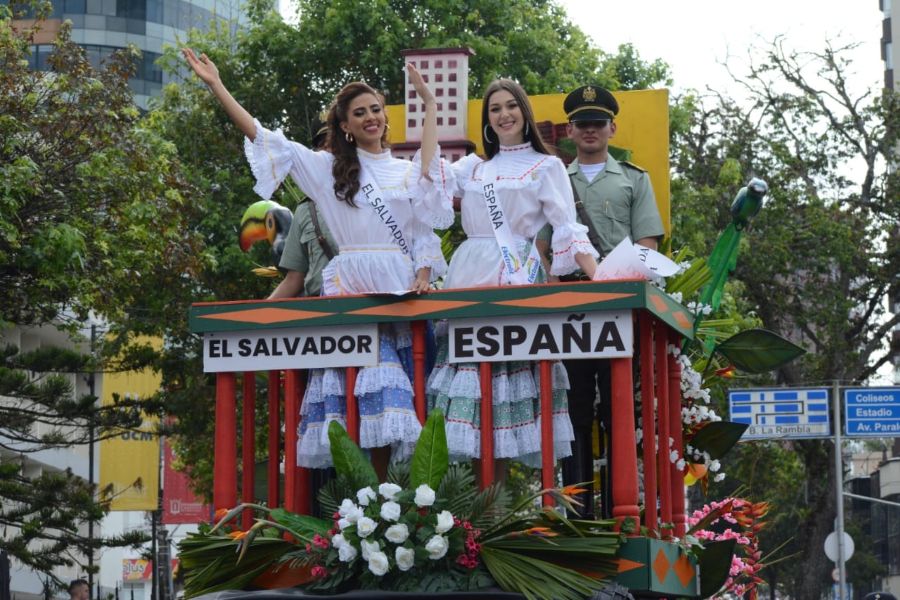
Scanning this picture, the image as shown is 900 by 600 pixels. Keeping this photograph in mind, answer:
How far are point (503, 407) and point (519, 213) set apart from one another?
3.31 ft

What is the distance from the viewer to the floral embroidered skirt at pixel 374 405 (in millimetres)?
6719

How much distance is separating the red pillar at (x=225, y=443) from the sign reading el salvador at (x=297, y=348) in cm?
10

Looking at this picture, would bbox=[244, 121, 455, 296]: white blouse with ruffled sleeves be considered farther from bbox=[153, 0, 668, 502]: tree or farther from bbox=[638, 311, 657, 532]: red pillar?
bbox=[153, 0, 668, 502]: tree

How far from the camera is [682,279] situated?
7.98 metres

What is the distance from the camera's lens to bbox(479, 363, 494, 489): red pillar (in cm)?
666

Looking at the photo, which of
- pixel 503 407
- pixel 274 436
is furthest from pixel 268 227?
pixel 503 407

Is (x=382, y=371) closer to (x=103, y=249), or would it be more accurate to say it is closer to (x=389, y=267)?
(x=389, y=267)

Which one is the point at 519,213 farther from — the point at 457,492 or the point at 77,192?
the point at 77,192

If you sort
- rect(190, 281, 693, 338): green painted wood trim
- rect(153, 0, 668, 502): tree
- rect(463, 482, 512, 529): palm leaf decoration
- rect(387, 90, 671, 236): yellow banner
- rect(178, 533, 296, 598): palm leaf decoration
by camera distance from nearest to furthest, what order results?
rect(463, 482, 512, 529): palm leaf decoration → rect(190, 281, 693, 338): green painted wood trim → rect(178, 533, 296, 598): palm leaf decoration → rect(387, 90, 671, 236): yellow banner → rect(153, 0, 668, 502): tree

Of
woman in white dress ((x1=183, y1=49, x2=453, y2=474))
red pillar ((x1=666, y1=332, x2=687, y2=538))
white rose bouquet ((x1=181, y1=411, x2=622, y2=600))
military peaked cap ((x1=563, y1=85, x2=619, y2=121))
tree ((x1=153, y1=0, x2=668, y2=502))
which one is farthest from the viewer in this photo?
tree ((x1=153, y1=0, x2=668, y2=502))

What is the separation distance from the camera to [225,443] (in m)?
7.02

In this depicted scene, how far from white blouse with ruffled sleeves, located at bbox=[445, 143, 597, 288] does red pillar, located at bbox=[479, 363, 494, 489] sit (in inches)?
27.8

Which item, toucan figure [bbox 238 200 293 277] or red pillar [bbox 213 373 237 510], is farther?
toucan figure [bbox 238 200 293 277]

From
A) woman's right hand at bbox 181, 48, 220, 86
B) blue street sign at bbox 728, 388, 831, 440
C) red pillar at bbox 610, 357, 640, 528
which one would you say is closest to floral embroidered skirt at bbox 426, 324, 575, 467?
red pillar at bbox 610, 357, 640, 528
